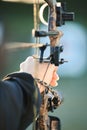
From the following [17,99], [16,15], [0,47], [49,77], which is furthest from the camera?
[16,15]

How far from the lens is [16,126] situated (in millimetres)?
637

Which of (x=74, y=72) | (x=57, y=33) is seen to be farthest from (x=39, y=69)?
(x=74, y=72)

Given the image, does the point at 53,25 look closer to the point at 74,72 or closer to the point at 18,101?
the point at 18,101

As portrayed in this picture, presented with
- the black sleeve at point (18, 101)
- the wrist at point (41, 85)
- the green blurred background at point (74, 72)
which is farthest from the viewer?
the green blurred background at point (74, 72)

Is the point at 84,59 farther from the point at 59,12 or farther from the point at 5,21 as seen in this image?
the point at 5,21

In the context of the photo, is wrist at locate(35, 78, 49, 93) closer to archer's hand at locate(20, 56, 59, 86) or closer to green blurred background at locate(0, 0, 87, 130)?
archer's hand at locate(20, 56, 59, 86)

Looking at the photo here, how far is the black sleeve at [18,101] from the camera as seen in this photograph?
2.00ft

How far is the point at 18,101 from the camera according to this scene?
629mm

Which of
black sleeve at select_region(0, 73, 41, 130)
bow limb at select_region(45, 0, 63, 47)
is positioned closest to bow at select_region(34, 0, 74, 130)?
bow limb at select_region(45, 0, 63, 47)

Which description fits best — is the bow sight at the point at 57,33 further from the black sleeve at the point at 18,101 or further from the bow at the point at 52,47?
the black sleeve at the point at 18,101

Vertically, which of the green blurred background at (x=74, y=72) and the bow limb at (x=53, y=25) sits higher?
the bow limb at (x=53, y=25)

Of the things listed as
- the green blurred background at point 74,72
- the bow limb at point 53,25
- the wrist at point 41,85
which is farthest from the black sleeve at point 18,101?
the green blurred background at point 74,72

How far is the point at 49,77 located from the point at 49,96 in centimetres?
10

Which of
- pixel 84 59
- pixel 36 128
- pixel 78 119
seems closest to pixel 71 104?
pixel 78 119
